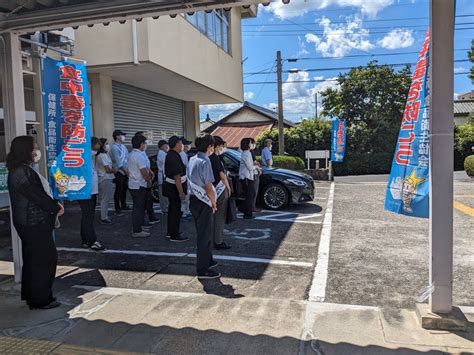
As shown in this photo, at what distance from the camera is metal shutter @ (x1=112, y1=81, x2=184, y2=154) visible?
12188 millimetres

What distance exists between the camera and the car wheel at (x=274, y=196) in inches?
379

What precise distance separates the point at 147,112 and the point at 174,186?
7816mm

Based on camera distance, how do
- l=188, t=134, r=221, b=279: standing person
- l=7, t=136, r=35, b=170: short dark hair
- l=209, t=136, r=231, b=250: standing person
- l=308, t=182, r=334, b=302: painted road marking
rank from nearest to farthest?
l=7, t=136, r=35, b=170: short dark hair, l=308, t=182, r=334, b=302: painted road marking, l=188, t=134, r=221, b=279: standing person, l=209, t=136, r=231, b=250: standing person

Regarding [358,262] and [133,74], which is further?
[133,74]

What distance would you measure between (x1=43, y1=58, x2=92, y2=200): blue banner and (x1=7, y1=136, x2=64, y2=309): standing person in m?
0.88

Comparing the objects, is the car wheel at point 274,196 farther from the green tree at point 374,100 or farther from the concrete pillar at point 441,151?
the green tree at point 374,100

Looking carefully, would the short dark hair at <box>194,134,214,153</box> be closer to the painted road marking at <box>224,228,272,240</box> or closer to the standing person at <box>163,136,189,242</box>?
the standing person at <box>163,136,189,242</box>

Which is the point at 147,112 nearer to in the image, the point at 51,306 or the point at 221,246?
the point at 221,246

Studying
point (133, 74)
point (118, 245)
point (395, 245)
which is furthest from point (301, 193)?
point (133, 74)

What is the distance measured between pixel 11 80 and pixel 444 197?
4.55m

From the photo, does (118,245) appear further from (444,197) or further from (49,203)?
(444,197)

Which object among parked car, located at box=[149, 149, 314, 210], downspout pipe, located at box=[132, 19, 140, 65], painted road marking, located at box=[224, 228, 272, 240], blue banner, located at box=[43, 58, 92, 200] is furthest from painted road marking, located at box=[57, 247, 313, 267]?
downspout pipe, located at box=[132, 19, 140, 65]

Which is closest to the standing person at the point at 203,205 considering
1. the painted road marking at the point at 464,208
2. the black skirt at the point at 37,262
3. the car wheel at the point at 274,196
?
the black skirt at the point at 37,262

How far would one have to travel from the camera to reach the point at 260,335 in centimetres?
353
